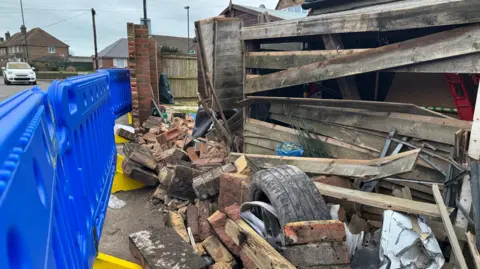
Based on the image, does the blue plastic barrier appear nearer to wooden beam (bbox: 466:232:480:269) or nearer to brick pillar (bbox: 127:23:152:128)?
wooden beam (bbox: 466:232:480:269)

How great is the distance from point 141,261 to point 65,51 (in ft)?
259

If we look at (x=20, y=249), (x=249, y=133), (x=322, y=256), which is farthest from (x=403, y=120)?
(x=20, y=249)

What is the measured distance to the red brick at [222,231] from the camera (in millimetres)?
3120

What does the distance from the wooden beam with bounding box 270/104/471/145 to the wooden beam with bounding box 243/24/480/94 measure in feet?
1.50

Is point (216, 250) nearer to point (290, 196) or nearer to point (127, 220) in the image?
point (290, 196)

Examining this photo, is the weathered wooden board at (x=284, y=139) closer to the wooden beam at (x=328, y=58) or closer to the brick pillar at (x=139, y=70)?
the wooden beam at (x=328, y=58)

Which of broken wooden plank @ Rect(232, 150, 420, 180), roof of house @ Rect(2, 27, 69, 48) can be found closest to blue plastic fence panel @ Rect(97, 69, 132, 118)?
broken wooden plank @ Rect(232, 150, 420, 180)

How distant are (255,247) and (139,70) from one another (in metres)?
6.58

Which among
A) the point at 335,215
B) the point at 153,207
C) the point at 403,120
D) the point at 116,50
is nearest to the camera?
the point at 335,215

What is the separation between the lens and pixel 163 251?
302 centimetres

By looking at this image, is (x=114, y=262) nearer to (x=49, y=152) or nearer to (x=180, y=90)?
(x=49, y=152)

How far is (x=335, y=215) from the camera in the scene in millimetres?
2916

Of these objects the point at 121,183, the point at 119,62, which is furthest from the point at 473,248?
the point at 119,62

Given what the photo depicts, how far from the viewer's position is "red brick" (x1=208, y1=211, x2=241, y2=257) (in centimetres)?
312
